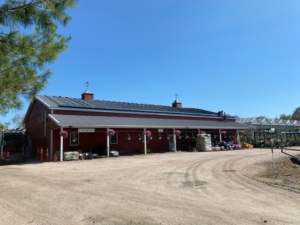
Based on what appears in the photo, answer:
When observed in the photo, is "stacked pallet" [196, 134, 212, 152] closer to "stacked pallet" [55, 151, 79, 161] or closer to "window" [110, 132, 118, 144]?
"window" [110, 132, 118, 144]

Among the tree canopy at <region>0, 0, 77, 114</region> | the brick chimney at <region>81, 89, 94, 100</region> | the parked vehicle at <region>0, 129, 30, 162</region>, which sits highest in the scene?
the brick chimney at <region>81, 89, 94, 100</region>

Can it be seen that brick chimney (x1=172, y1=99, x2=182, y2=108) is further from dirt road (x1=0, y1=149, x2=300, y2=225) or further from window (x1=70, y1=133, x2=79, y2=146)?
dirt road (x1=0, y1=149, x2=300, y2=225)

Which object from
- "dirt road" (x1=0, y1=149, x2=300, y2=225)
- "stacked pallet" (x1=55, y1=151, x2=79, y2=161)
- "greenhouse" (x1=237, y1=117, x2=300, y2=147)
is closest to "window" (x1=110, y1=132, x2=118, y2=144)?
"stacked pallet" (x1=55, y1=151, x2=79, y2=161)

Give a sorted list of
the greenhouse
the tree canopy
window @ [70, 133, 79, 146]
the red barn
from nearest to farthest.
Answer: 1. the tree canopy
2. the red barn
3. window @ [70, 133, 79, 146]
4. the greenhouse

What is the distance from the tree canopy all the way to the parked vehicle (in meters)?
14.9

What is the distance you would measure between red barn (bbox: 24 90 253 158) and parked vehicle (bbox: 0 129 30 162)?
1725 mm

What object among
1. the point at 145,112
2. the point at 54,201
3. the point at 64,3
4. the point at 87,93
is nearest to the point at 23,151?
the point at 87,93

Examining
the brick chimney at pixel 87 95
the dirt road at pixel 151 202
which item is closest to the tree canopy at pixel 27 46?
the dirt road at pixel 151 202

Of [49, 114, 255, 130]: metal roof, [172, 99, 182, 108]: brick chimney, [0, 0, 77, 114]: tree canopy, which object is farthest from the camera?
[172, 99, 182, 108]: brick chimney

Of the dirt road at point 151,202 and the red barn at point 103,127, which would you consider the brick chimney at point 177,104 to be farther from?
the dirt road at point 151,202

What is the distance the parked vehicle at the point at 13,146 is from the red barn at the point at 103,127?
1.73 meters

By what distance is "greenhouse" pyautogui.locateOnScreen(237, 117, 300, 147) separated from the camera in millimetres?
30416

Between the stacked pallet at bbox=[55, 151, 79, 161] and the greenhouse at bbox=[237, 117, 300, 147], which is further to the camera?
the greenhouse at bbox=[237, 117, 300, 147]

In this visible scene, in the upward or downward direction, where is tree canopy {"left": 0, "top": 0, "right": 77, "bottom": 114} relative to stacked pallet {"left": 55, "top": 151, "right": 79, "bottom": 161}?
upward
